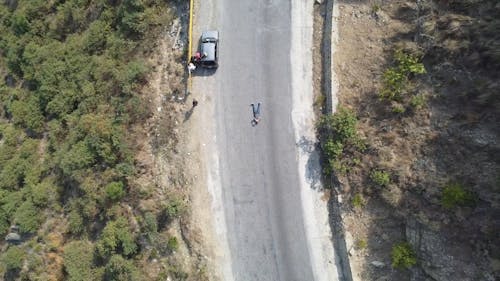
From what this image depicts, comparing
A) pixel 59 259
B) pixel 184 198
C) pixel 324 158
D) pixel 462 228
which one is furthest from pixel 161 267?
pixel 462 228

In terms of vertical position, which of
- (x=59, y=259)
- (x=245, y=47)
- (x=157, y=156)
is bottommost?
(x=59, y=259)

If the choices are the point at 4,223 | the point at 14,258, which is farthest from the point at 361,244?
the point at 4,223

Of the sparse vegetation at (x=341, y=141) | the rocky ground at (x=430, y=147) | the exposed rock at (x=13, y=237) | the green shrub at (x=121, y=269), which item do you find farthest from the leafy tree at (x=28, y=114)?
the rocky ground at (x=430, y=147)

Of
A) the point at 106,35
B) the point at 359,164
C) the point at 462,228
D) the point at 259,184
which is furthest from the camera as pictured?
the point at 106,35

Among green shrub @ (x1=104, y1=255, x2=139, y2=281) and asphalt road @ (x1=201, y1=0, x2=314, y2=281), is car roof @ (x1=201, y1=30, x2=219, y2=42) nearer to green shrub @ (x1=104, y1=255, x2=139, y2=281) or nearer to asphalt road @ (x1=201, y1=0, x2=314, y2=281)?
asphalt road @ (x1=201, y1=0, x2=314, y2=281)

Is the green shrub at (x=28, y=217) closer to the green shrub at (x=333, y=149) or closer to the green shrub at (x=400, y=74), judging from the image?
the green shrub at (x=333, y=149)

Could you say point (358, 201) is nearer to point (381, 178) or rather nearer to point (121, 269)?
point (381, 178)

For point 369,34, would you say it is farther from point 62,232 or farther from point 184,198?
point 62,232

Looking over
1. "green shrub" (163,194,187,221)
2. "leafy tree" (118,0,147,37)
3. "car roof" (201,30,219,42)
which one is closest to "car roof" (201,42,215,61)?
"car roof" (201,30,219,42)
